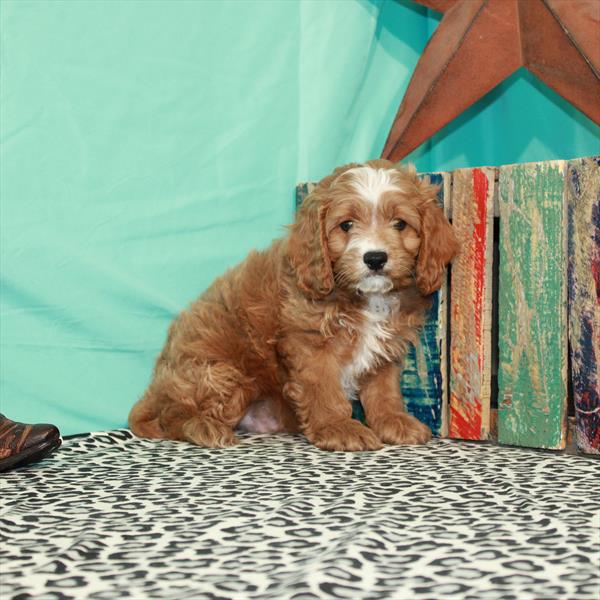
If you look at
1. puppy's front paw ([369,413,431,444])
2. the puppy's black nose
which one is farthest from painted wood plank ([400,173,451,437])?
the puppy's black nose

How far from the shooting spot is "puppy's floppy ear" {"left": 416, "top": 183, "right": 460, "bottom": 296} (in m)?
3.64

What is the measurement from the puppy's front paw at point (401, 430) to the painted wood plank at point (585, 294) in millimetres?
661

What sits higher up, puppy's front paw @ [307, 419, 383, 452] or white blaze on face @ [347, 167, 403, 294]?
white blaze on face @ [347, 167, 403, 294]

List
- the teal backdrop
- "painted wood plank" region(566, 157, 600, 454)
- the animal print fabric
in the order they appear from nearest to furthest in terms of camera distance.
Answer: the animal print fabric < "painted wood plank" region(566, 157, 600, 454) < the teal backdrop

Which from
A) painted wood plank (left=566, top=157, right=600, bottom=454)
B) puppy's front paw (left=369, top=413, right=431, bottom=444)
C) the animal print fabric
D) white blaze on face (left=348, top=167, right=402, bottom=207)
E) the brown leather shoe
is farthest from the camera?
puppy's front paw (left=369, top=413, right=431, bottom=444)

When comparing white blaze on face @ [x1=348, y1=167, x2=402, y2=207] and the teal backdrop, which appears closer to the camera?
white blaze on face @ [x1=348, y1=167, x2=402, y2=207]

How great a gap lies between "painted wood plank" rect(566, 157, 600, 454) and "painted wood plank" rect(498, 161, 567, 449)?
0.12 feet

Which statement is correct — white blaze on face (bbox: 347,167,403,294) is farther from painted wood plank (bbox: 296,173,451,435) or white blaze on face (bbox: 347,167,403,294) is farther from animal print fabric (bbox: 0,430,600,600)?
animal print fabric (bbox: 0,430,600,600)

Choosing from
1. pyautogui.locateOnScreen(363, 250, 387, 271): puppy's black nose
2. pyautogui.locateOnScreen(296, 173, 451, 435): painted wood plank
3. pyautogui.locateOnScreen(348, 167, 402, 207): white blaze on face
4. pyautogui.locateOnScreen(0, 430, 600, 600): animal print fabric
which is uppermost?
pyautogui.locateOnScreen(348, 167, 402, 207): white blaze on face

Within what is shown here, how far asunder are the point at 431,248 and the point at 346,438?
34.9 inches

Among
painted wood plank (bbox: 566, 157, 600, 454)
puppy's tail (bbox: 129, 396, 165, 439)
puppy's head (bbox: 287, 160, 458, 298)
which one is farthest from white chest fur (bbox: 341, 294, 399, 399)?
puppy's tail (bbox: 129, 396, 165, 439)

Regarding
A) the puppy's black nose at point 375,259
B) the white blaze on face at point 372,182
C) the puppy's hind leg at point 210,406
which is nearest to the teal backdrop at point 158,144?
the puppy's hind leg at point 210,406

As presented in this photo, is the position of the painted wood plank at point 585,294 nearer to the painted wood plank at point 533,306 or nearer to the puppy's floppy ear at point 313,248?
the painted wood plank at point 533,306

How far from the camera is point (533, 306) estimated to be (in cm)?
362
